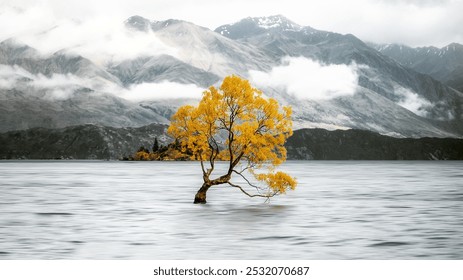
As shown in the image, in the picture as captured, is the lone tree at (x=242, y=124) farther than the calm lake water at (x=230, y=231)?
Yes

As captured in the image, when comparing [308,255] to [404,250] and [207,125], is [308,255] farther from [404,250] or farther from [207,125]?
[207,125]

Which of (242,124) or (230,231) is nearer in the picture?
(230,231)

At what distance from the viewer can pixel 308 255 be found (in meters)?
37.5

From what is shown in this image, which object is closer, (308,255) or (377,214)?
(308,255)

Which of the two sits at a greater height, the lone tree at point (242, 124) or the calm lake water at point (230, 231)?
the lone tree at point (242, 124)

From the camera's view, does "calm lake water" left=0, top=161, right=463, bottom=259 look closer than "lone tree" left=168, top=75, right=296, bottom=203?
Yes

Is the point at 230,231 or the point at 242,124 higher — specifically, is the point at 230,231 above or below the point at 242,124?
below

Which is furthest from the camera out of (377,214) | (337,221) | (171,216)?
(377,214)

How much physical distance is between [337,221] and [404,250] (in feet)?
63.5

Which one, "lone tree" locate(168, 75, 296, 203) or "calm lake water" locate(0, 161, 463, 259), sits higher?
"lone tree" locate(168, 75, 296, 203)

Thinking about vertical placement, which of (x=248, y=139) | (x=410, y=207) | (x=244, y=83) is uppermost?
(x=244, y=83)

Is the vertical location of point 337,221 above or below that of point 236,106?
below
